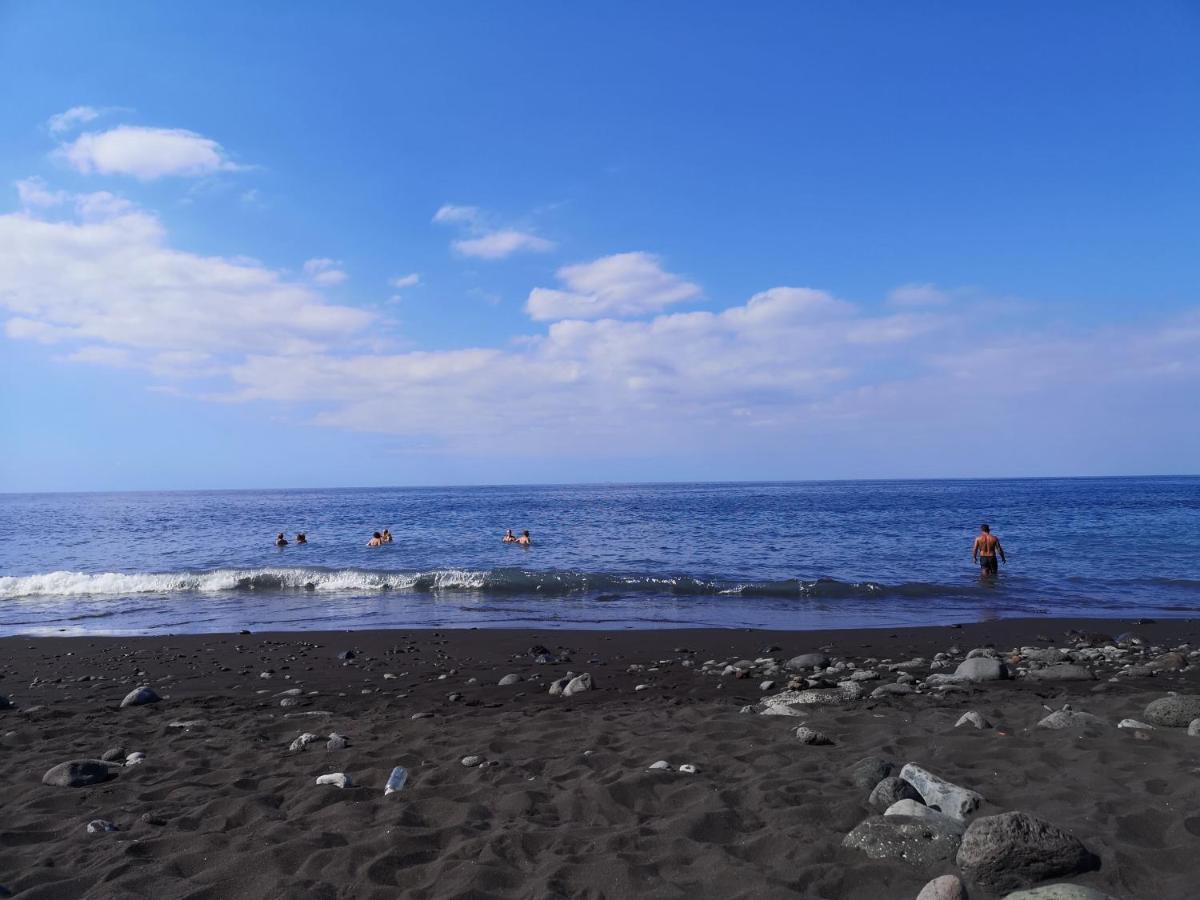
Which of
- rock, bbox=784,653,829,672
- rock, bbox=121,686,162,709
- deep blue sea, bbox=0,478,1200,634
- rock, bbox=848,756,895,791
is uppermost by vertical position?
rock, bbox=848,756,895,791

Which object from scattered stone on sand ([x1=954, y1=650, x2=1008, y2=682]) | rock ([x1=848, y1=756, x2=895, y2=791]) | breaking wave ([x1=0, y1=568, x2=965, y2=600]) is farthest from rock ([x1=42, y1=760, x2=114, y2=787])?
breaking wave ([x1=0, y1=568, x2=965, y2=600])

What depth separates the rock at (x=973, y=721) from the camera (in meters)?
6.75

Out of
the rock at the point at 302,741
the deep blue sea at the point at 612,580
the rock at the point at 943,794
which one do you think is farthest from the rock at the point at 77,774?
the deep blue sea at the point at 612,580

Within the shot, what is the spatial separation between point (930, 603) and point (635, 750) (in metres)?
14.5

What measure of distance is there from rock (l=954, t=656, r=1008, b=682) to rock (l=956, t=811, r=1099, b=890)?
586 cm

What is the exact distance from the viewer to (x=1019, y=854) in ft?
12.6

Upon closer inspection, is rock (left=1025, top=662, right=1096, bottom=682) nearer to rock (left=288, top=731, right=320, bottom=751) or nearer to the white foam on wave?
rock (left=288, top=731, right=320, bottom=751)

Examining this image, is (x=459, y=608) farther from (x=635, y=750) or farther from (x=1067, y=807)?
(x=1067, y=807)

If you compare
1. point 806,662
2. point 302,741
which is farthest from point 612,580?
point 302,741

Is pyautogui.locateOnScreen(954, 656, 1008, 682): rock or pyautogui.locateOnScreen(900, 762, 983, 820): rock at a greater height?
pyautogui.locateOnScreen(900, 762, 983, 820): rock

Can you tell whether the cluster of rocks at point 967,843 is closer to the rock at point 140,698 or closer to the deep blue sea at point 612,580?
the rock at point 140,698

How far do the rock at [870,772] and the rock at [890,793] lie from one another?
266mm

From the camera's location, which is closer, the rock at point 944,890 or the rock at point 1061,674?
the rock at point 944,890

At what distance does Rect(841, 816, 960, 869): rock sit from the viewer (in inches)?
159
